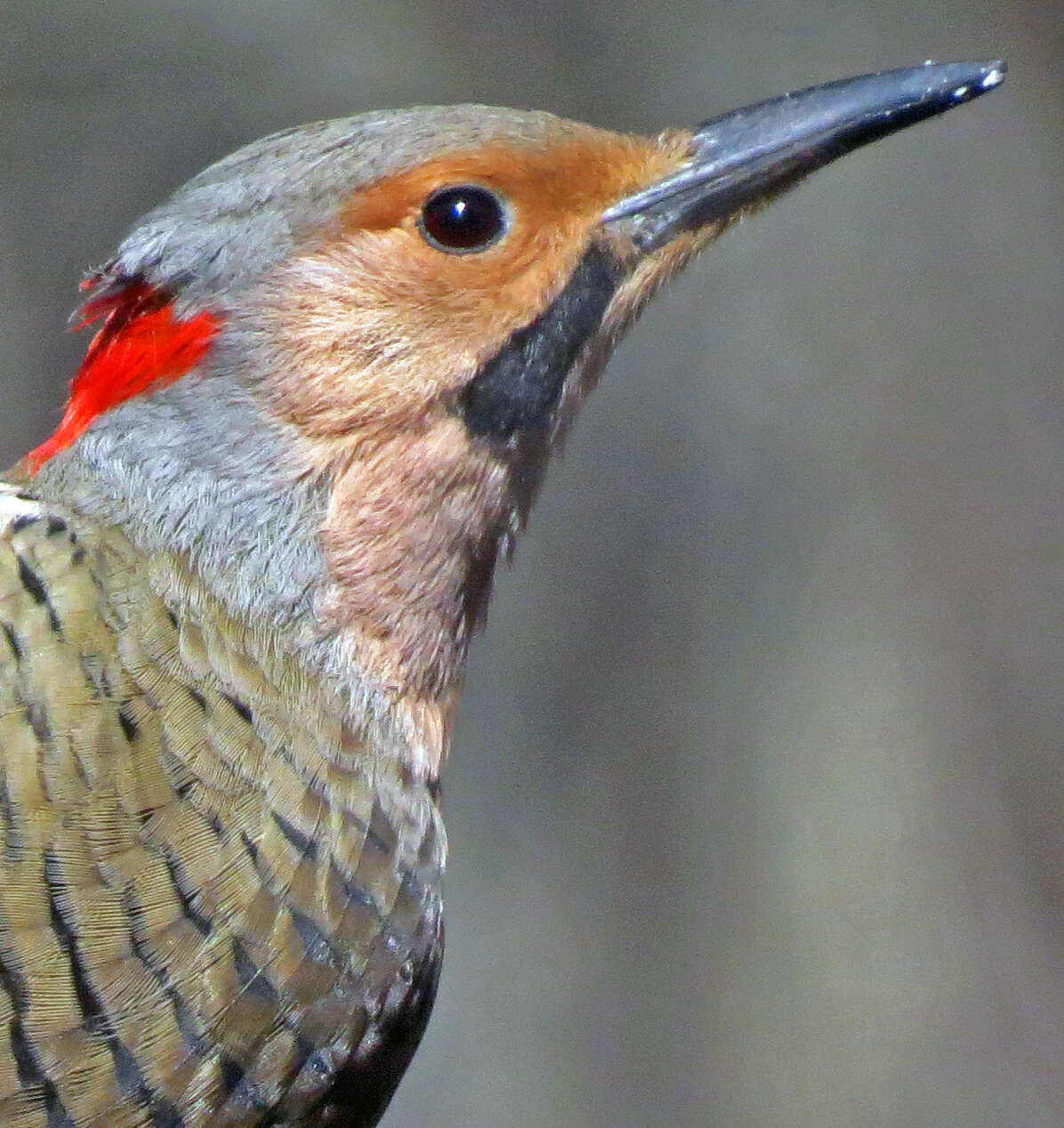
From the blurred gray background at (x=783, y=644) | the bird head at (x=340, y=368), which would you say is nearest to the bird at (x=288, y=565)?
the bird head at (x=340, y=368)

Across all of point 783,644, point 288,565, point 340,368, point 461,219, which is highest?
point 461,219

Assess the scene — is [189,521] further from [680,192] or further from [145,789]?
[680,192]

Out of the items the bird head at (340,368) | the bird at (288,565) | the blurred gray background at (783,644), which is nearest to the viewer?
the bird at (288,565)

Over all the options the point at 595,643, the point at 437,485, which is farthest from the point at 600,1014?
the point at 437,485

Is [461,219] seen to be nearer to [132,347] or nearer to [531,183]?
[531,183]

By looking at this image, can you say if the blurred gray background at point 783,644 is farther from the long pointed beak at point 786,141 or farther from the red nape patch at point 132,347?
the red nape patch at point 132,347

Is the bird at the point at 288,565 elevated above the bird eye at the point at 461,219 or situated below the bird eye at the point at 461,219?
below

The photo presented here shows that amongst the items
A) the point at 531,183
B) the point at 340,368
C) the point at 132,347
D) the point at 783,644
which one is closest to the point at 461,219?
the point at 531,183
